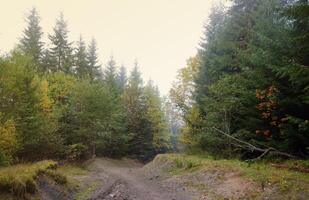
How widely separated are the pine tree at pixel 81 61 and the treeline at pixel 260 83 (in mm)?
23349

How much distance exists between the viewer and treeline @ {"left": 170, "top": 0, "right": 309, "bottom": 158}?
1446 centimetres

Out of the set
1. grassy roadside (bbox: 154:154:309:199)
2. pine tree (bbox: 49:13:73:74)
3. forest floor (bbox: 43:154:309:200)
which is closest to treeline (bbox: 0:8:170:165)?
pine tree (bbox: 49:13:73:74)

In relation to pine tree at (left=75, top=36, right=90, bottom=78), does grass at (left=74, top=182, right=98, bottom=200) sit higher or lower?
lower

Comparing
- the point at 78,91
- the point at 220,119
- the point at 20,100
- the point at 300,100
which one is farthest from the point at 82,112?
the point at 300,100

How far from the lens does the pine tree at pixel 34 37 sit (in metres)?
41.2

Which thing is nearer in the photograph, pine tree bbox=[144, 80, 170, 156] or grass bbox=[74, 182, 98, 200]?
grass bbox=[74, 182, 98, 200]

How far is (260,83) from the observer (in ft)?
57.6

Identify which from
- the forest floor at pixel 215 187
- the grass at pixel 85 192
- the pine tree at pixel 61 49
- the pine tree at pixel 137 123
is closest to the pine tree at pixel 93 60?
the pine tree at pixel 61 49

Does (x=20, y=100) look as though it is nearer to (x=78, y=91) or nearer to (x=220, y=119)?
(x=78, y=91)

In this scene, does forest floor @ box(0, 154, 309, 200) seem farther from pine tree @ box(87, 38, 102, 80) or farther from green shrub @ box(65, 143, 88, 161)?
pine tree @ box(87, 38, 102, 80)

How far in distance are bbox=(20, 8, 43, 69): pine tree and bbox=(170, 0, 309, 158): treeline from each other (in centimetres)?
A: 2322

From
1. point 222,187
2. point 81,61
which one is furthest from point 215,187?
point 81,61

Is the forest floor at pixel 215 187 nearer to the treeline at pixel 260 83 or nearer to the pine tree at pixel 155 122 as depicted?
the treeline at pixel 260 83

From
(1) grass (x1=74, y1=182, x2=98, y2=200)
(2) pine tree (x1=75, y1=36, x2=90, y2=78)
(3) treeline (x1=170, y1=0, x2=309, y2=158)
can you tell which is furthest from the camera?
(2) pine tree (x1=75, y1=36, x2=90, y2=78)
